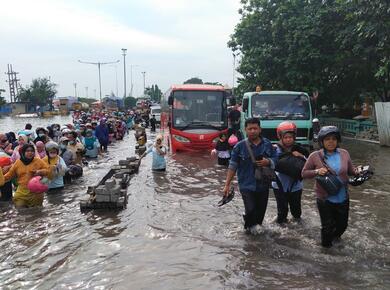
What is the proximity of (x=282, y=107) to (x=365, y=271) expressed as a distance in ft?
34.0

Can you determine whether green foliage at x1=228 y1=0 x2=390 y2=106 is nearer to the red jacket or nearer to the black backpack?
the black backpack

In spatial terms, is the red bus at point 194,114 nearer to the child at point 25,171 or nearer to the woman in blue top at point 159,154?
the woman in blue top at point 159,154

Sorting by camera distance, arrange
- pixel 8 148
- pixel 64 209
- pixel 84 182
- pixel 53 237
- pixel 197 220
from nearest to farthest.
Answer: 1. pixel 53 237
2. pixel 197 220
3. pixel 64 209
4. pixel 8 148
5. pixel 84 182

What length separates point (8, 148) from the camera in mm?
10125

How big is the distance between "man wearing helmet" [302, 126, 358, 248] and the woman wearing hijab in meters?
5.03

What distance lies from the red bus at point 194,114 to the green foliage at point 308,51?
20.1ft

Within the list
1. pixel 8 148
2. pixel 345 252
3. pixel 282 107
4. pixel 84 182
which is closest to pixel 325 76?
pixel 282 107

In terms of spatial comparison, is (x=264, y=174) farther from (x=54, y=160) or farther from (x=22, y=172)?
(x=54, y=160)

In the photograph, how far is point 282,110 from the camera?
49.0 ft

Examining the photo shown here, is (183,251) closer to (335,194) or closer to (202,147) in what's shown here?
(335,194)

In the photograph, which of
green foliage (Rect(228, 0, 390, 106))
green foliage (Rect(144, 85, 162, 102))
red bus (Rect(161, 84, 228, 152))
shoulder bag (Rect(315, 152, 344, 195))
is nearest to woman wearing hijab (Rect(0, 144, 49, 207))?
shoulder bag (Rect(315, 152, 344, 195))

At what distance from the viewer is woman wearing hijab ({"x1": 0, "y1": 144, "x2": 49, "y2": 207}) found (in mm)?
8094

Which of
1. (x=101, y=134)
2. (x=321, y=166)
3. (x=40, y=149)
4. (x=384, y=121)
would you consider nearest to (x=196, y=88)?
(x=101, y=134)

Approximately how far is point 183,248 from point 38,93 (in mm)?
98860
